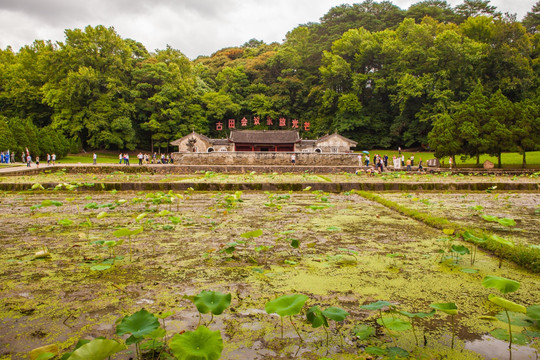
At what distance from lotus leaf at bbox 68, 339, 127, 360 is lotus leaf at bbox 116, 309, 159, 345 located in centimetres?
11

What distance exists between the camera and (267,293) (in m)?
1.89

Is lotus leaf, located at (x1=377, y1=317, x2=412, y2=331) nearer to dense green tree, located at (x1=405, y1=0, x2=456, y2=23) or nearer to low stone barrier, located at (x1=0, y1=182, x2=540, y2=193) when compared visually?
low stone barrier, located at (x1=0, y1=182, x2=540, y2=193)

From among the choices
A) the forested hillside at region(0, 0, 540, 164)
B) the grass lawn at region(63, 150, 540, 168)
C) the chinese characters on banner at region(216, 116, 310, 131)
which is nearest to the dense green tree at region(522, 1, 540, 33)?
the forested hillside at region(0, 0, 540, 164)

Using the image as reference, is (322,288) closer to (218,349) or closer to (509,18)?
(218,349)

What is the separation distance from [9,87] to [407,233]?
149ft

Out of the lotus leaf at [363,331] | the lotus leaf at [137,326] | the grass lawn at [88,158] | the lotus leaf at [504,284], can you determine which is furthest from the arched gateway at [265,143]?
the lotus leaf at [137,326]

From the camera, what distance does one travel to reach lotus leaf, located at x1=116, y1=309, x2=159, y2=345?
4.09 ft

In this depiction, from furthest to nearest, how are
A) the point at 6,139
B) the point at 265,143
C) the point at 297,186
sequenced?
the point at 265,143, the point at 6,139, the point at 297,186

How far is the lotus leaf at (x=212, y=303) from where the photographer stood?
1.40 m

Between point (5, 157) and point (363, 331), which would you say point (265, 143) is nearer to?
point (5, 157)

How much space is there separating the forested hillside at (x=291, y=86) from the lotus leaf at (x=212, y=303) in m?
28.5

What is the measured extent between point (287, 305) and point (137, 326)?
1.97 ft

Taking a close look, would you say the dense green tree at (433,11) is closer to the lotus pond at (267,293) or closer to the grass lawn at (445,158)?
the grass lawn at (445,158)

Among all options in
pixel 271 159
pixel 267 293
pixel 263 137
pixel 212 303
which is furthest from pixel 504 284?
pixel 263 137
